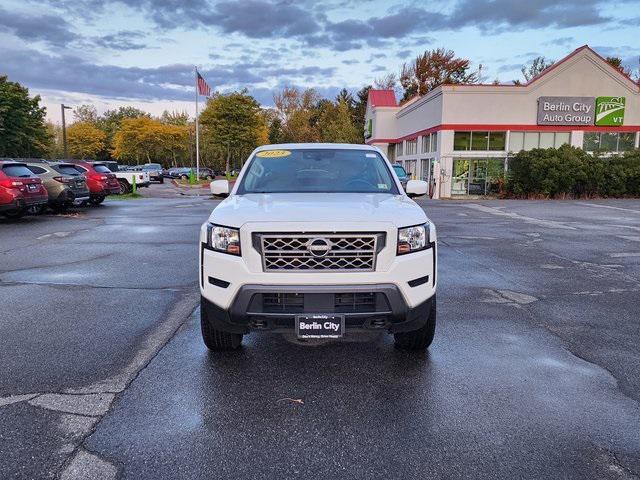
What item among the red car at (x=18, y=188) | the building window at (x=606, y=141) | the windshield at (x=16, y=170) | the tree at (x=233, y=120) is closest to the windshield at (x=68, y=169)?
the red car at (x=18, y=188)

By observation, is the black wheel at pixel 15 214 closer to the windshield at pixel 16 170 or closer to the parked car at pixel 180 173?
the windshield at pixel 16 170

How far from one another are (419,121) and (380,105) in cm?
1244

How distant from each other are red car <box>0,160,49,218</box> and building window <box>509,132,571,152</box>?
2589 centimetres

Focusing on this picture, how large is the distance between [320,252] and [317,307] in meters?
0.40

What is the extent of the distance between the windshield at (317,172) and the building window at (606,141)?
30.6m

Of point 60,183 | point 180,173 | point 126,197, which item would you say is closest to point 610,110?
point 126,197

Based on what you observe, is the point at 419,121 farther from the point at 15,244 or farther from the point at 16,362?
the point at 16,362

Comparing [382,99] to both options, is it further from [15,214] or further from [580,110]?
[15,214]

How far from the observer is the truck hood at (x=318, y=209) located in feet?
12.6

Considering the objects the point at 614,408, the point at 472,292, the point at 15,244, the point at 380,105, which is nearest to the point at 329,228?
the point at 614,408

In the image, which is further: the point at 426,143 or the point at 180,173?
the point at 180,173

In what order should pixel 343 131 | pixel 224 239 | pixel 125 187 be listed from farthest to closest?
pixel 343 131 < pixel 125 187 < pixel 224 239

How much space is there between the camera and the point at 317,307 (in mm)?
3658

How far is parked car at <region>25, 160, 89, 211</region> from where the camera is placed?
16.7 meters
